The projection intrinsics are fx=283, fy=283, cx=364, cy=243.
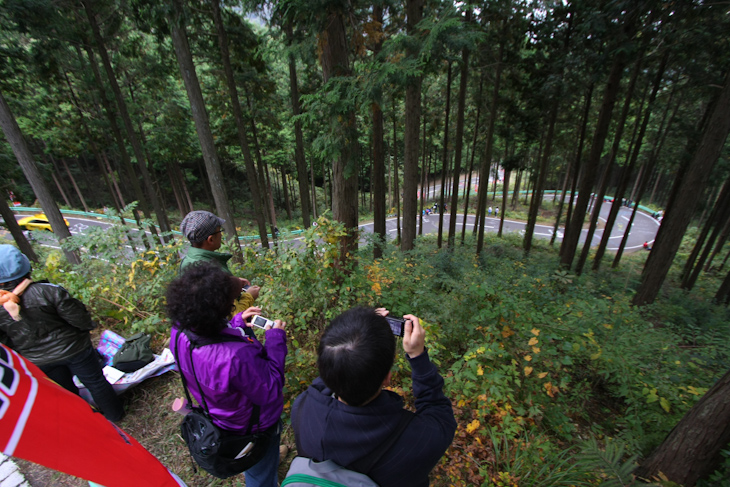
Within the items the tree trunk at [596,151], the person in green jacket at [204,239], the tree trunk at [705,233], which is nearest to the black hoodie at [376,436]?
the person in green jacket at [204,239]

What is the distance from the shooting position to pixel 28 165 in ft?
28.0

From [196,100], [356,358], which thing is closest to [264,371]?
[356,358]

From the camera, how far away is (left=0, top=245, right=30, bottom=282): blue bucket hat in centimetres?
230

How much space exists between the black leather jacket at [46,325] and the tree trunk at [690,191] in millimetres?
11453

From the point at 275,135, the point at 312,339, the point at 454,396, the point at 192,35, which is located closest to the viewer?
the point at 454,396

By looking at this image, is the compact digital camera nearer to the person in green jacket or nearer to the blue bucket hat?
the person in green jacket

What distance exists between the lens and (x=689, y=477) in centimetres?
227

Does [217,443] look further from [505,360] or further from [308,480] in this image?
[505,360]

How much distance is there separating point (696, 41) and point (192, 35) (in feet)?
45.0

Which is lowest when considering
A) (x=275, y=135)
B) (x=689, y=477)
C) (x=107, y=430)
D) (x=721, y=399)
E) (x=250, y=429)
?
(x=689, y=477)

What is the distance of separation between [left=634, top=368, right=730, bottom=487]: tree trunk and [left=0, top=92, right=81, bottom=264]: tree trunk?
1211cm

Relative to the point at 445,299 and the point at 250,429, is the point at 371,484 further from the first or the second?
the point at 445,299

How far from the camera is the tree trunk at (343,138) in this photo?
14.9ft

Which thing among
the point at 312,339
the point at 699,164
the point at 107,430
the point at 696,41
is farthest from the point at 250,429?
the point at 696,41
